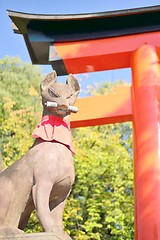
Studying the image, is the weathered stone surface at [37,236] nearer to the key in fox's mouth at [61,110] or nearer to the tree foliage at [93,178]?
the key in fox's mouth at [61,110]

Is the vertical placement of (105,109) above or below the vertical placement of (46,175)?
above

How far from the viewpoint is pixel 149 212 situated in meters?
4.25

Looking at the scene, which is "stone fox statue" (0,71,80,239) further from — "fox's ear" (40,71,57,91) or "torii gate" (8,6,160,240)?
"torii gate" (8,6,160,240)

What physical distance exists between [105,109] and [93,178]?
308cm

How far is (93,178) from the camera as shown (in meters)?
8.32

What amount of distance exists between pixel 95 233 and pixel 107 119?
3.12m

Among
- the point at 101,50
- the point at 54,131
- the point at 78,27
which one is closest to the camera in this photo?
the point at 54,131

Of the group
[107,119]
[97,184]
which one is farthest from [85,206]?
[107,119]

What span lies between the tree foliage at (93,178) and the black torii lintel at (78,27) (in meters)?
3.03

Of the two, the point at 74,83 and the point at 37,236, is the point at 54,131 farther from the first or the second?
the point at 37,236

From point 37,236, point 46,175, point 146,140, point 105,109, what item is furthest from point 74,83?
point 105,109

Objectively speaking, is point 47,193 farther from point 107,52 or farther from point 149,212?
point 107,52

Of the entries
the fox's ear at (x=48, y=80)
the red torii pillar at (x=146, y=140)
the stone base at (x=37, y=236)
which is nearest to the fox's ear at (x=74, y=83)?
the fox's ear at (x=48, y=80)

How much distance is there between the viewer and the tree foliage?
7.88 meters
